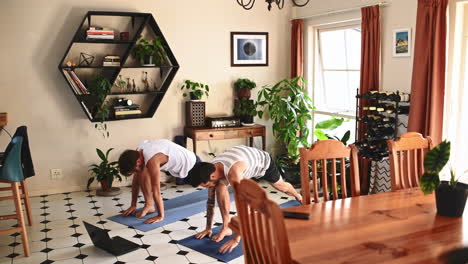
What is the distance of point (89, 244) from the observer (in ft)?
13.9

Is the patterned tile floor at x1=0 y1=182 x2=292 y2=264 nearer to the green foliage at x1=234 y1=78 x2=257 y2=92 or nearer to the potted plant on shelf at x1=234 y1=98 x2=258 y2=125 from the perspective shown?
the potted plant on shelf at x1=234 y1=98 x2=258 y2=125

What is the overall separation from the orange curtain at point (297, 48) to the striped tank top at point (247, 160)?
2.78 m

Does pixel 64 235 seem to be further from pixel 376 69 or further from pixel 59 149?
pixel 376 69

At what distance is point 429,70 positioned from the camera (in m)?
4.68

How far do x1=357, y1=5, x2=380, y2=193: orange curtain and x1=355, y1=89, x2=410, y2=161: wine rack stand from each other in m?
0.28

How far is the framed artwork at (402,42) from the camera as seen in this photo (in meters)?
5.08

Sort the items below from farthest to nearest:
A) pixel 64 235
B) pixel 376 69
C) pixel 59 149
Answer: pixel 59 149 → pixel 376 69 → pixel 64 235

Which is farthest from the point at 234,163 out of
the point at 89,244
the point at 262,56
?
the point at 262,56

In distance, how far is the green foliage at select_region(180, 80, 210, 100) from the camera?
635 cm

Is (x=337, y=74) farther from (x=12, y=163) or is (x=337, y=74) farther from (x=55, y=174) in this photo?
(x=12, y=163)

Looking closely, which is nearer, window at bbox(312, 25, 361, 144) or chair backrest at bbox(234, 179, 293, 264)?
chair backrest at bbox(234, 179, 293, 264)

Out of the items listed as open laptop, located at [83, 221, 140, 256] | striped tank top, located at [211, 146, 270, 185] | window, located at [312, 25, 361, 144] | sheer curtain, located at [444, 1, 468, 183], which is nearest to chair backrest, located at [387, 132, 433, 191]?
striped tank top, located at [211, 146, 270, 185]

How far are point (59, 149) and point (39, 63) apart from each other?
1.05 m

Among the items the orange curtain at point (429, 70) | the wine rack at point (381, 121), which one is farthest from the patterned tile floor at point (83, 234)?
the orange curtain at point (429, 70)
